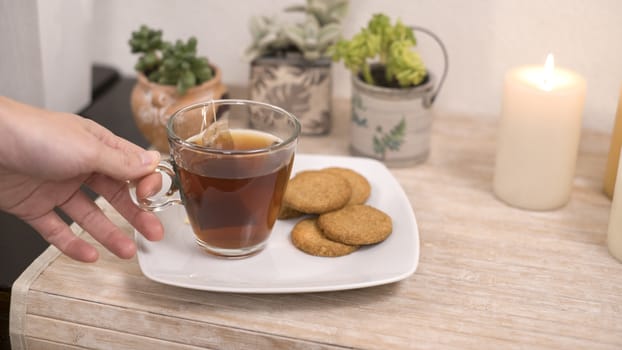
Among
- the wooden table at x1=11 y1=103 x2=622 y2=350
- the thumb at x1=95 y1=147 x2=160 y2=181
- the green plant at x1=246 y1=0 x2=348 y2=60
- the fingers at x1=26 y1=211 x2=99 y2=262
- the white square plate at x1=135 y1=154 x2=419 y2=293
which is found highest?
the green plant at x1=246 y1=0 x2=348 y2=60

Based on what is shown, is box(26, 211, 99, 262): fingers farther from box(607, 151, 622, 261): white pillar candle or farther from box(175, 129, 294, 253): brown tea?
box(607, 151, 622, 261): white pillar candle

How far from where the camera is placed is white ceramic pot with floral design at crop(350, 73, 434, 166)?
0.96m

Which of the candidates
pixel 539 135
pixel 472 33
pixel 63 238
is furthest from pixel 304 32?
pixel 63 238

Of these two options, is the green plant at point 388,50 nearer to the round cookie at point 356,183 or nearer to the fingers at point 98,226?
the round cookie at point 356,183

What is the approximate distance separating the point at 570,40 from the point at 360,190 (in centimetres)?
45

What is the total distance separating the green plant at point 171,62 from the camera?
0.99m

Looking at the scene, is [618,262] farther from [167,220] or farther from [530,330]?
[167,220]

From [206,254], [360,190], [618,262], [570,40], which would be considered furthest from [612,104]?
[206,254]

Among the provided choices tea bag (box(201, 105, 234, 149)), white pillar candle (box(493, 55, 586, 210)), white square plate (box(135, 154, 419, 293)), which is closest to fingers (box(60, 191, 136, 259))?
white square plate (box(135, 154, 419, 293))

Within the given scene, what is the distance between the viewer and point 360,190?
86cm

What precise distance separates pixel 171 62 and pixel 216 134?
248mm

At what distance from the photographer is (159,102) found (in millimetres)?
1001

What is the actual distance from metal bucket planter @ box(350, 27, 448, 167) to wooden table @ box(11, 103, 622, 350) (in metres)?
0.18

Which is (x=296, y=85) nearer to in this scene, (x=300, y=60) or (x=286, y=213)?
(x=300, y=60)
